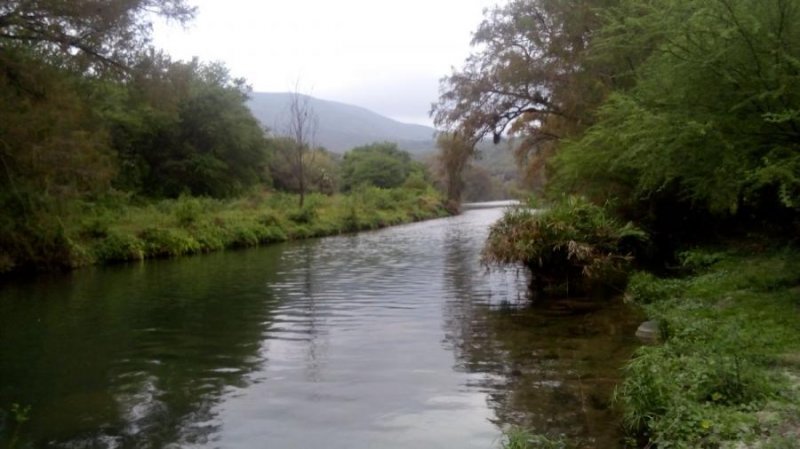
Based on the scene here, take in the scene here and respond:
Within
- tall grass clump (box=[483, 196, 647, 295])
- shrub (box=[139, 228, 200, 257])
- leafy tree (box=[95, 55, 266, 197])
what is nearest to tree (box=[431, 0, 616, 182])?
tall grass clump (box=[483, 196, 647, 295])

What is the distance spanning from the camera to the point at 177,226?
91.3ft

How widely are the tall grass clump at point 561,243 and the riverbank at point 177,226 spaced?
12861 mm

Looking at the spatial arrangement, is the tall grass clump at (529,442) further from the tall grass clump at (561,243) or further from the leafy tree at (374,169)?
the leafy tree at (374,169)

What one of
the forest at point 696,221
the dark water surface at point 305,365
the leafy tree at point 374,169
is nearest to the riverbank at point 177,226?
the dark water surface at point 305,365

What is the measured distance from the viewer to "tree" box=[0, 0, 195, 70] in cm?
1468

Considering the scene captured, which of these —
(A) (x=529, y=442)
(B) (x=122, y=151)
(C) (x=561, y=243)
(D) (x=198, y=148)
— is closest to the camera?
(A) (x=529, y=442)

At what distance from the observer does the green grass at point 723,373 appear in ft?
16.2

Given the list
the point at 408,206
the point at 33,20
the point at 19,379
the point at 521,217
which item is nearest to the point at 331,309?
the point at 521,217

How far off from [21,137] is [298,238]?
67.0 feet

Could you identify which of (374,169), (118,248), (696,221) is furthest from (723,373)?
(374,169)

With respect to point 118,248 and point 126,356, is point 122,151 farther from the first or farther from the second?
point 126,356

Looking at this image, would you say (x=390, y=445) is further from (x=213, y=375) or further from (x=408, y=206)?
(x=408, y=206)

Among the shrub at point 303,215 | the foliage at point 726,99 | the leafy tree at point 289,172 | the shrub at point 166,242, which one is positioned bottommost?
the shrub at point 166,242

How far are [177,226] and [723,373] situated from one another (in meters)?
25.5
